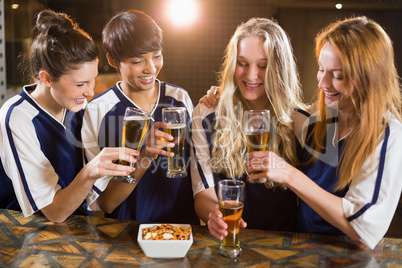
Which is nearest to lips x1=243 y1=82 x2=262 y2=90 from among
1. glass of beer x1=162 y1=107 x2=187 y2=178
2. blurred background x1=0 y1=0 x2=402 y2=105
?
glass of beer x1=162 y1=107 x2=187 y2=178

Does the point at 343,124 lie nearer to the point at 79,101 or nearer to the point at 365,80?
the point at 365,80

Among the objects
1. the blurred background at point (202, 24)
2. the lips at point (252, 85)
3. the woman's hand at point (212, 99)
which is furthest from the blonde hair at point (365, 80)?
the blurred background at point (202, 24)

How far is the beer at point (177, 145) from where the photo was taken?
195cm

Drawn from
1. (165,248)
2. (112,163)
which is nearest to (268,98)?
(112,163)

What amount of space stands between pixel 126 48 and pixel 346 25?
108 cm

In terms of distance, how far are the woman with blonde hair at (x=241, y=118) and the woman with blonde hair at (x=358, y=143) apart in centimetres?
21

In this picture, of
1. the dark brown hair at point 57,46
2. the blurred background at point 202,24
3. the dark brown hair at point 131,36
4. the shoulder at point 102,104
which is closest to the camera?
the dark brown hair at point 57,46

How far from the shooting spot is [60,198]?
2041mm

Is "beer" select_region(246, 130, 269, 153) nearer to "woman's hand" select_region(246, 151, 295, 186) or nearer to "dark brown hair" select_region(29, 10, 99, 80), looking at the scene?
"woman's hand" select_region(246, 151, 295, 186)

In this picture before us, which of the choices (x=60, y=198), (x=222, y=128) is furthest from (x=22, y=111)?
(x=222, y=128)

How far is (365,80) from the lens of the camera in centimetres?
186

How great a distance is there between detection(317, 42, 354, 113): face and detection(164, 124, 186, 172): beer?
2.18 ft

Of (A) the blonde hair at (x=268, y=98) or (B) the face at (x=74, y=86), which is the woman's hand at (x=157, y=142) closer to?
(A) the blonde hair at (x=268, y=98)

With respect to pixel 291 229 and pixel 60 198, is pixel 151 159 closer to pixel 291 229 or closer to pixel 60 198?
pixel 60 198
